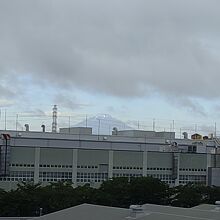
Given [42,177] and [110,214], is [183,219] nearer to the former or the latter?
[110,214]

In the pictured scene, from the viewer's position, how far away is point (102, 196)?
51.2 m

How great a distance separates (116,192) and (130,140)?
37.9m

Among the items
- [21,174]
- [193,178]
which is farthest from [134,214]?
[193,178]

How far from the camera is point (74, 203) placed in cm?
4972

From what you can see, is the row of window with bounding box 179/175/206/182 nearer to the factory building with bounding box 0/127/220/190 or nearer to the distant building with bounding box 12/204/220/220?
the factory building with bounding box 0/127/220/190

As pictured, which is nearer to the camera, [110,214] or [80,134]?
[110,214]

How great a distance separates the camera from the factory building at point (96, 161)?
69.2 m

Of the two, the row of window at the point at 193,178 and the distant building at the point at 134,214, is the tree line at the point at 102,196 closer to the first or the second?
the distant building at the point at 134,214

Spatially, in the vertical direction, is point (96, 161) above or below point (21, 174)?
above

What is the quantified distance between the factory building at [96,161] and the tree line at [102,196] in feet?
53.6

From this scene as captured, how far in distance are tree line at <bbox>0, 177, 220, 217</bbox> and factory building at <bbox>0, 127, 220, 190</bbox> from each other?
16.3 meters

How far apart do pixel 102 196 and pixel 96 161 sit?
2190 cm

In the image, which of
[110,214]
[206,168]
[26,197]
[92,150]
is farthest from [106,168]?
[110,214]

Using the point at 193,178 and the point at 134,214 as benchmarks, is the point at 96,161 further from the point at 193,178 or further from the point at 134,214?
the point at 134,214
